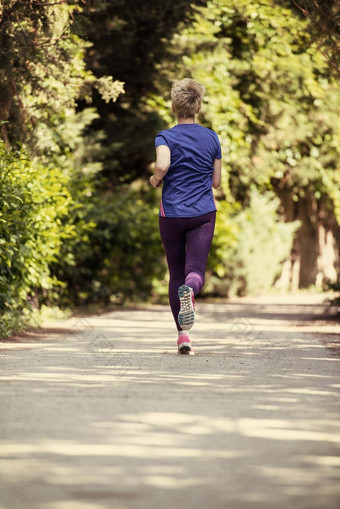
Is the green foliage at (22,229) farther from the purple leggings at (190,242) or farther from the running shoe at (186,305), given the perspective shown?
the running shoe at (186,305)

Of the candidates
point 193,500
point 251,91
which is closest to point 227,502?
point 193,500

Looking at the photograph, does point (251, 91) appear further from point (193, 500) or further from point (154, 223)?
point (193, 500)

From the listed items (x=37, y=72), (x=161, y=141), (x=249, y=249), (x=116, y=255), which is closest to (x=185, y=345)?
(x=161, y=141)

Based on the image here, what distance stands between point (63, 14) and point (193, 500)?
7.37 meters

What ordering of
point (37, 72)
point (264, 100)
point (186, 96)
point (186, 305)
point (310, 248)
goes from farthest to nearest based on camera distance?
point (310, 248) → point (264, 100) → point (37, 72) → point (186, 96) → point (186, 305)

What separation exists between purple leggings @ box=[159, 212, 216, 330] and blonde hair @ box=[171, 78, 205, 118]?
83 centimetres

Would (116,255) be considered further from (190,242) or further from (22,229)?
(190,242)

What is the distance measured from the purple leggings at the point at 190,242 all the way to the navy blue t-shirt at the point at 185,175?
64mm

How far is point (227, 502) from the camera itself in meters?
2.79

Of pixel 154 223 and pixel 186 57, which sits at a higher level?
pixel 186 57

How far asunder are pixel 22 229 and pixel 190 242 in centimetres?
228

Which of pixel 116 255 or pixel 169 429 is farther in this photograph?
pixel 116 255

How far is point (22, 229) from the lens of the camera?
332 inches

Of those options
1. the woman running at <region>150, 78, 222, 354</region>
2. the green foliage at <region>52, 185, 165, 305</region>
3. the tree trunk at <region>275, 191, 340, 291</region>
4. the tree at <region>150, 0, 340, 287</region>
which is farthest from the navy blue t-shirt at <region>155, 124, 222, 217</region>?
the tree trunk at <region>275, 191, 340, 291</region>
